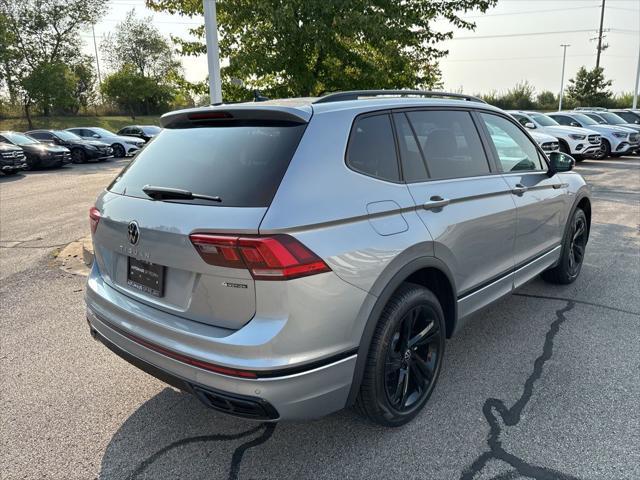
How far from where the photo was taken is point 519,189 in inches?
144

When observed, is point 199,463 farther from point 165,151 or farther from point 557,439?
point 557,439

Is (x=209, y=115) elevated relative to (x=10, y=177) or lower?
elevated

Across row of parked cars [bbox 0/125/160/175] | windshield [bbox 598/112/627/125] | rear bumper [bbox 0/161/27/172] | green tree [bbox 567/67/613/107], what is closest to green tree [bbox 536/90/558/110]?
green tree [bbox 567/67/613/107]

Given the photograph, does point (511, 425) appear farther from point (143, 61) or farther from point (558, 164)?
point (143, 61)

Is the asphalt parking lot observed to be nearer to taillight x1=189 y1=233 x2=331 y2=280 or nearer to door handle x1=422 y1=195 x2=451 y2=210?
taillight x1=189 y1=233 x2=331 y2=280

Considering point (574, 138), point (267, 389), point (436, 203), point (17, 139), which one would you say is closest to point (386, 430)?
point (267, 389)

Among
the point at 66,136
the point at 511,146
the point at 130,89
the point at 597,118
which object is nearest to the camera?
the point at 511,146

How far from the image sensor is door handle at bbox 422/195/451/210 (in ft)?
9.01

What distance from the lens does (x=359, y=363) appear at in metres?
2.35

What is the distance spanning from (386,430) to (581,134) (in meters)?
16.9

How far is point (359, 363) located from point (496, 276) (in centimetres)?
158

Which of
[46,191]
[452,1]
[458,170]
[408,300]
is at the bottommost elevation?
[46,191]

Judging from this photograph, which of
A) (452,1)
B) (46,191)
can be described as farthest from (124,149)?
(452,1)

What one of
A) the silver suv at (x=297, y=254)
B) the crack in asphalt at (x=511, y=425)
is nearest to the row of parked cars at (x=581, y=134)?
the crack in asphalt at (x=511, y=425)
